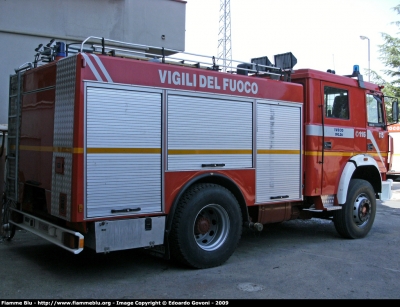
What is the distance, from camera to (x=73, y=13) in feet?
36.9

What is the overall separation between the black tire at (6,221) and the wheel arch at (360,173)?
560cm

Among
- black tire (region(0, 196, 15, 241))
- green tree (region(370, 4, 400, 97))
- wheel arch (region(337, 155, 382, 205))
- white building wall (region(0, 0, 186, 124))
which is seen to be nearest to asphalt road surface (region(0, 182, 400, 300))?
black tire (region(0, 196, 15, 241))

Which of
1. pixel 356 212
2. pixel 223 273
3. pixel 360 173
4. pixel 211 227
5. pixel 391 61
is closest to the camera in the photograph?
pixel 223 273

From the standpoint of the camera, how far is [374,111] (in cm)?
908

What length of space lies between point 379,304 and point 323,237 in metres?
3.65

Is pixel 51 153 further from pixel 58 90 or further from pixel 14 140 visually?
pixel 14 140

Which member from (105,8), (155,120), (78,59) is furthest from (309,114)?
Result: (105,8)

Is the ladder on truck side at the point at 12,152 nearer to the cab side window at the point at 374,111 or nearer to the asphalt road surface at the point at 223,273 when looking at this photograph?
the asphalt road surface at the point at 223,273

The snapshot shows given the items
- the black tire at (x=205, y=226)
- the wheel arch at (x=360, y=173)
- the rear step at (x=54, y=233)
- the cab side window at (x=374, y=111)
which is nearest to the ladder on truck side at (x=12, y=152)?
the rear step at (x=54, y=233)

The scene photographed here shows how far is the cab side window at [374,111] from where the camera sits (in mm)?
8906

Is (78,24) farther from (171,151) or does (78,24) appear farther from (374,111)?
(374,111)

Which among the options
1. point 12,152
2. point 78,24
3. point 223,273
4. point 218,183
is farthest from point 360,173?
point 78,24

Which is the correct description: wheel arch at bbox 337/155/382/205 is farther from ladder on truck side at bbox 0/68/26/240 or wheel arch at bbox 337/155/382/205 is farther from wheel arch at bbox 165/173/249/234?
ladder on truck side at bbox 0/68/26/240

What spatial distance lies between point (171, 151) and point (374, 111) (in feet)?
16.9
